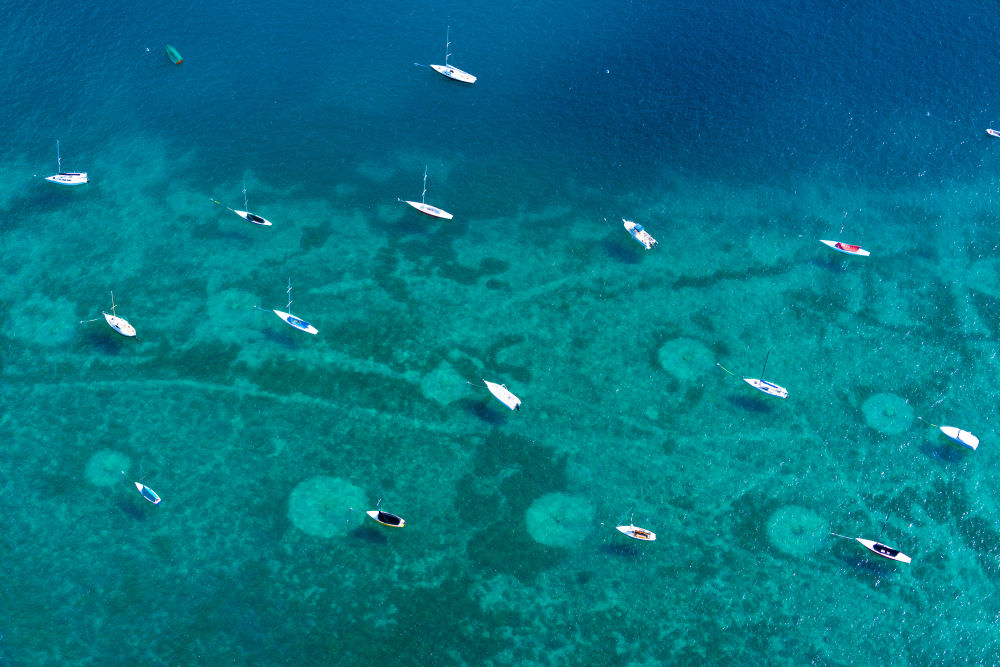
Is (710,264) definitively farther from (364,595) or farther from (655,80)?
(364,595)

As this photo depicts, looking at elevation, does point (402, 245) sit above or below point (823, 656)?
above

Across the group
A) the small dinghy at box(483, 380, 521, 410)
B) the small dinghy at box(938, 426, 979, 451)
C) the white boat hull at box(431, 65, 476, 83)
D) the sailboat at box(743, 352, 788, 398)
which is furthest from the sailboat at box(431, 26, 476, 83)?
the small dinghy at box(938, 426, 979, 451)

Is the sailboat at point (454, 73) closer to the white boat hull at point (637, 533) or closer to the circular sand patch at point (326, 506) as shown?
the circular sand patch at point (326, 506)

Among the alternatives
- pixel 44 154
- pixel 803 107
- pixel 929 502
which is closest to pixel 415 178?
pixel 44 154

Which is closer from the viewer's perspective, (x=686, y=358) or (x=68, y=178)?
(x=686, y=358)

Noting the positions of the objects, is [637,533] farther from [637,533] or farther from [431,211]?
[431,211]

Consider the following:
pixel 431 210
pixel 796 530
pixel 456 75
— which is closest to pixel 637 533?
pixel 796 530

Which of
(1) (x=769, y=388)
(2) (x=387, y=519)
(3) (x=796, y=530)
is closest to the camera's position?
(2) (x=387, y=519)
